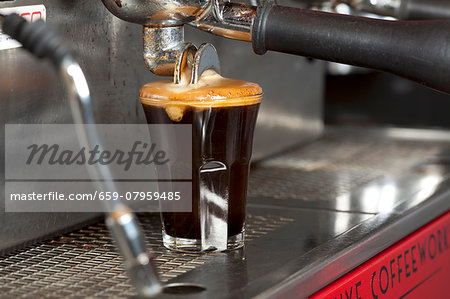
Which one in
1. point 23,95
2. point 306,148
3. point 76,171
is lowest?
point 306,148

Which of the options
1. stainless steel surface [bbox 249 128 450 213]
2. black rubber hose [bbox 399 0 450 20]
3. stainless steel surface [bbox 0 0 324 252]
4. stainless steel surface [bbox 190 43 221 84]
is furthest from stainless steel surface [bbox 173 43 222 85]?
black rubber hose [bbox 399 0 450 20]

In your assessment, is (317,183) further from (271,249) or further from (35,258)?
(35,258)

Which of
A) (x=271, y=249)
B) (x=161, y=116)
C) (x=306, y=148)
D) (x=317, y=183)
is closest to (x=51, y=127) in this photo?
(x=161, y=116)

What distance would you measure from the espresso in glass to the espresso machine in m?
0.02

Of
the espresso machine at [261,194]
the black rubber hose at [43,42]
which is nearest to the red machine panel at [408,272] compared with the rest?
the espresso machine at [261,194]

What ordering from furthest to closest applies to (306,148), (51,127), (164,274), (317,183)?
(306,148), (317,183), (51,127), (164,274)

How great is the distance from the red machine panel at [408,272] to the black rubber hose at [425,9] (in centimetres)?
32

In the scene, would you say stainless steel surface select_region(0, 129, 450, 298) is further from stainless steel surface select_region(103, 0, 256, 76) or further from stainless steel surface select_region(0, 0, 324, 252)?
stainless steel surface select_region(103, 0, 256, 76)

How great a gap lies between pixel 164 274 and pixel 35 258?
157mm

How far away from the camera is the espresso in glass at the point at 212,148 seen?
2.34 feet

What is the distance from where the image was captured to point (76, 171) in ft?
2.85

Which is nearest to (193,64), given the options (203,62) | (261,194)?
(203,62)

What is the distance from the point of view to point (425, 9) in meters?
1.18

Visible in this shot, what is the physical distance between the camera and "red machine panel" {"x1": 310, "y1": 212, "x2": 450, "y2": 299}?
0.78 meters
